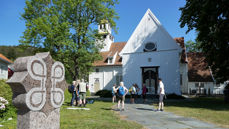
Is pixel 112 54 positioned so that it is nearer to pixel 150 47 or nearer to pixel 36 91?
pixel 150 47

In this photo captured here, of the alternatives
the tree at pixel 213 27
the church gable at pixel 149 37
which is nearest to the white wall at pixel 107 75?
the church gable at pixel 149 37

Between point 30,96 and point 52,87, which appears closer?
point 30,96

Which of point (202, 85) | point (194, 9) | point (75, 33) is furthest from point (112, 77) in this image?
point (194, 9)

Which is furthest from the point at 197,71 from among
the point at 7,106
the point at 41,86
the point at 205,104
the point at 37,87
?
the point at 37,87

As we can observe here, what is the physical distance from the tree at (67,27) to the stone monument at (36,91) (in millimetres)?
15449

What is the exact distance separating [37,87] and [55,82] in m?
0.51

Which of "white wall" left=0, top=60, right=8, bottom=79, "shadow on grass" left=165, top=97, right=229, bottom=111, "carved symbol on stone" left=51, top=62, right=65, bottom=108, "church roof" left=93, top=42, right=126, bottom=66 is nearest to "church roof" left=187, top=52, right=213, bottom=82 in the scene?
"church roof" left=93, top=42, right=126, bottom=66

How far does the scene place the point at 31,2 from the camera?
71.3 feet

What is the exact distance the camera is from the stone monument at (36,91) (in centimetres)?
356

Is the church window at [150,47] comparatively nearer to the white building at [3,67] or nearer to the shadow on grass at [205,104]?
the shadow on grass at [205,104]

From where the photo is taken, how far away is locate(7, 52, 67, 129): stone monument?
140 inches

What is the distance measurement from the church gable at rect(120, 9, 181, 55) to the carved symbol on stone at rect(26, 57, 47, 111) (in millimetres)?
21808

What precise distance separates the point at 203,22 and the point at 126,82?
13754 millimetres

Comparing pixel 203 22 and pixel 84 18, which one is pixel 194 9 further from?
pixel 84 18
